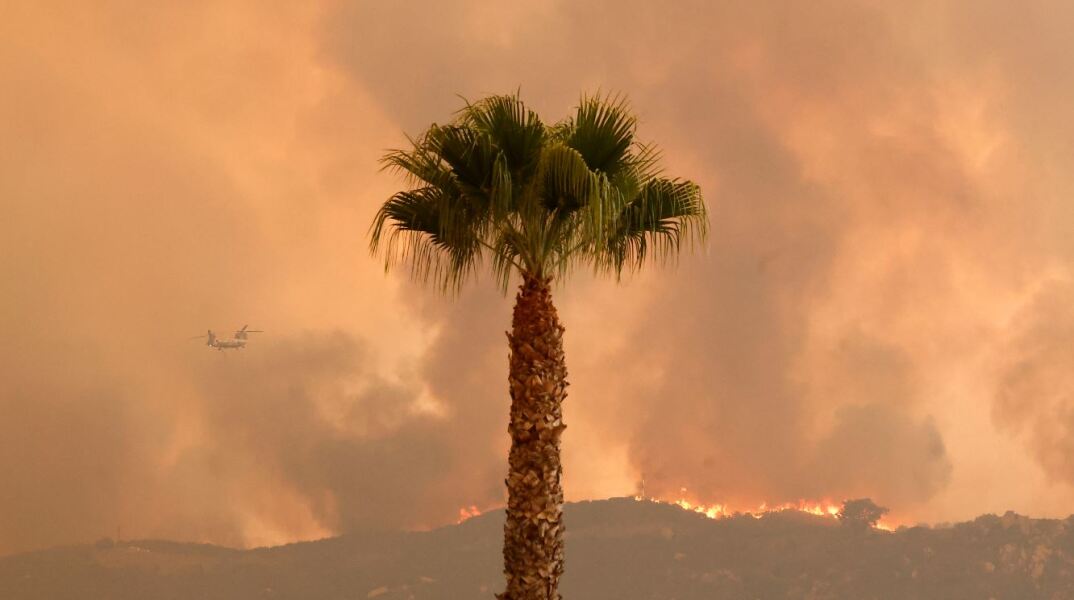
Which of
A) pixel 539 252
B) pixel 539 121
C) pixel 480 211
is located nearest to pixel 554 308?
pixel 539 252

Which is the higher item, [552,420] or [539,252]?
[539,252]

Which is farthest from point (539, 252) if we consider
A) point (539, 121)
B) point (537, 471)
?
point (537, 471)

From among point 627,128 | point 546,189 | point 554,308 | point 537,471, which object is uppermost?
point 627,128

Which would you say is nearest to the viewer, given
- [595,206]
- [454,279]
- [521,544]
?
[595,206]

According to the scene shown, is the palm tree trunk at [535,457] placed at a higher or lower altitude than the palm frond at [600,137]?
lower

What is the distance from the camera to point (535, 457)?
9867 mm

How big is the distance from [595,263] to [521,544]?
285 centimetres

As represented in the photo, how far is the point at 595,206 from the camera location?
30.3 ft

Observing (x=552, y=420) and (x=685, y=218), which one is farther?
(x=685, y=218)

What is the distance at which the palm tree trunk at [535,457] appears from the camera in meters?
9.82

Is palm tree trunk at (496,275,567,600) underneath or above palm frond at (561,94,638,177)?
underneath

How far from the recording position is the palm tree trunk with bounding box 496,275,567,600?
9.82 metres

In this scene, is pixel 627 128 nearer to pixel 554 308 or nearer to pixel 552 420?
pixel 554 308

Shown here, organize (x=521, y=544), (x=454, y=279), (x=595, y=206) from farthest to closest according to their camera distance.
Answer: (x=454, y=279)
(x=521, y=544)
(x=595, y=206)
